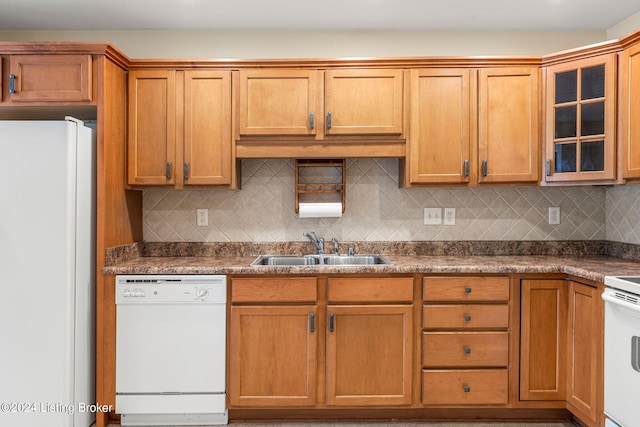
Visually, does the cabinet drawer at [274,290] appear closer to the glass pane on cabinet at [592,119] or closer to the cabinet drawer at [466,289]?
the cabinet drawer at [466,289]

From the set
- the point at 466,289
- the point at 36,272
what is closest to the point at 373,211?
the point at 466,289

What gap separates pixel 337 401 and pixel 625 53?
254cm

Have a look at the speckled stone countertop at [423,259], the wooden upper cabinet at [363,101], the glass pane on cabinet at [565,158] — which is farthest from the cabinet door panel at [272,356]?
the glass pane on cabinet at [565,158]

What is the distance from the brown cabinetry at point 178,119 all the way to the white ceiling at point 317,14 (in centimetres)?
40

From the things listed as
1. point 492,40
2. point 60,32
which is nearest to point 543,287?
point 492,40

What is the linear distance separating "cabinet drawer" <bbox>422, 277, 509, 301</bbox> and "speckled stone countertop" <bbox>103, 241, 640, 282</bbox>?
0.17 ft

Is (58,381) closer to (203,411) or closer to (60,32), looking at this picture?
(203,411)

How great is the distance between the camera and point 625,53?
2422 mm

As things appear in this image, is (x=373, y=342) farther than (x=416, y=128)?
No

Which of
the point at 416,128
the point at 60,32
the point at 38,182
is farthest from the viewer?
the point at 60,32

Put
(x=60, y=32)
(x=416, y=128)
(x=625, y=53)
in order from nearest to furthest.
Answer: (x=625, y=53) → (x=416, y=128) → (x=60, y=32)

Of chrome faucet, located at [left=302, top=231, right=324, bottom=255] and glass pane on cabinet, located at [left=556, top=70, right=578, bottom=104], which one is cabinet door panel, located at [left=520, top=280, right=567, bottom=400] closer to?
glass pane on cabinet, located at [left=556, top=70, right=578, bottom=104]

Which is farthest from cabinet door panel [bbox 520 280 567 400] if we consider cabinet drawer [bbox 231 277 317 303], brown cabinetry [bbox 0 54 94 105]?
brown cabinetry [bbox 0 54 94 105]

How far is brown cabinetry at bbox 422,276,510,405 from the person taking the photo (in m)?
2.45
